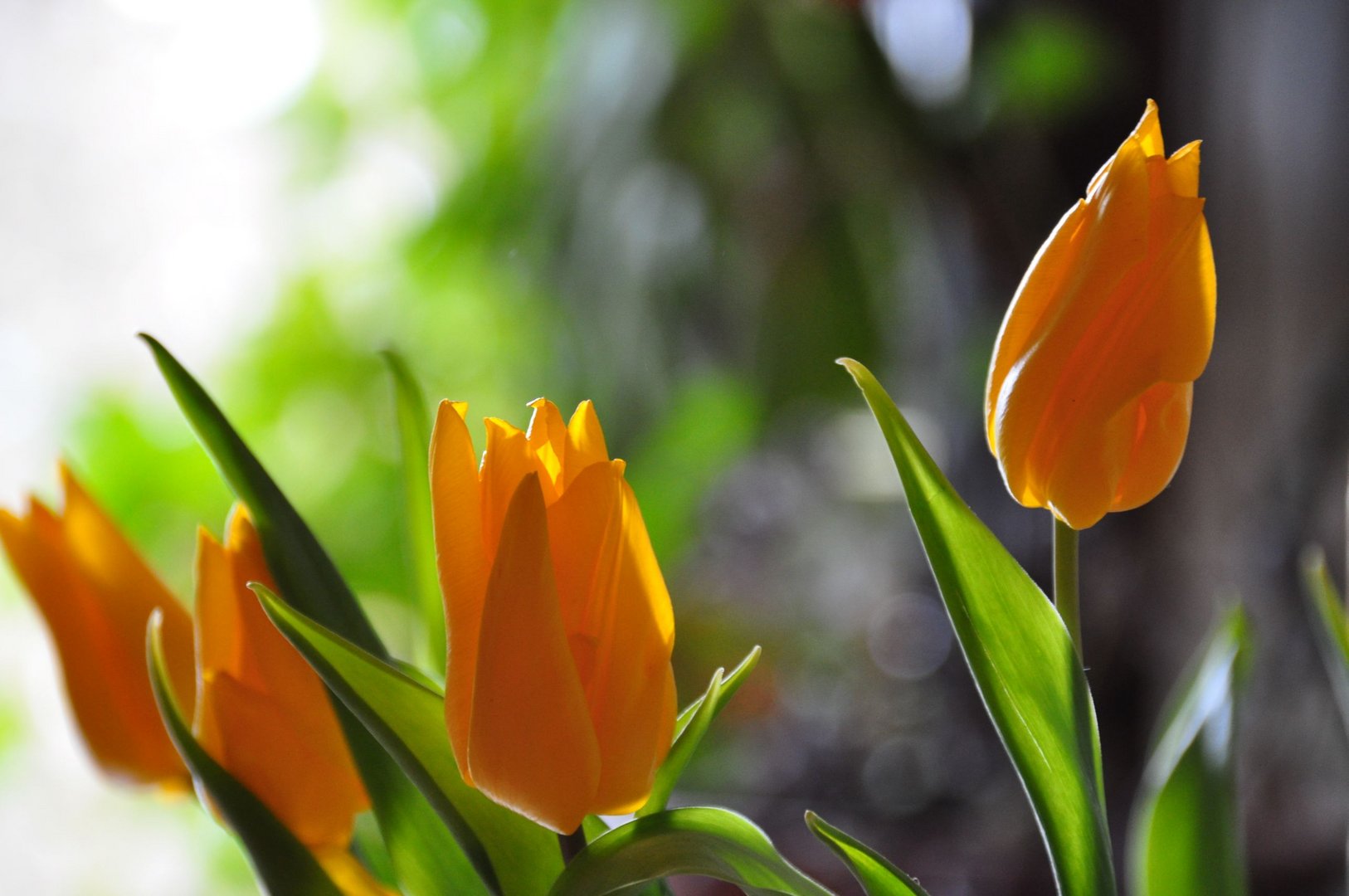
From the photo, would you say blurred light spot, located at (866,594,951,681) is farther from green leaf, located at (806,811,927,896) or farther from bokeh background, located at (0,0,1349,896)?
green leaf, located at (806,811,927,896)

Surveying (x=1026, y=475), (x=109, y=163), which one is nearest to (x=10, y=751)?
(x=109, y=163)

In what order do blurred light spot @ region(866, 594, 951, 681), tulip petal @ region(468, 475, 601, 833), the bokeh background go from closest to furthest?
Result: tulip petal @ region(468, 475, 601, 833)
the bokeh background
blurred light spot @ region(866, 594, 951, 681)

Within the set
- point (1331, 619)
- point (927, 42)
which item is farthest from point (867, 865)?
point (927, 42)

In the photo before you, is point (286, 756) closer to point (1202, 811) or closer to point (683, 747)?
point (683, 747)

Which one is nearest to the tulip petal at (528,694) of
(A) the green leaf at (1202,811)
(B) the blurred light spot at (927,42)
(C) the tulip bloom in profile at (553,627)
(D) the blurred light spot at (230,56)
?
(C) the tulip bloom in profile at (553,627)

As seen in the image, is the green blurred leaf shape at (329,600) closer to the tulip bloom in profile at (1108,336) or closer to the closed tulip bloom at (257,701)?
the closed tulip bloom at (257,701)

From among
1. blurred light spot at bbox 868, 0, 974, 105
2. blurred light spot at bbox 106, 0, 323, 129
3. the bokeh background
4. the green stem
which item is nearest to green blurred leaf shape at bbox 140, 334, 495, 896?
the green stem
